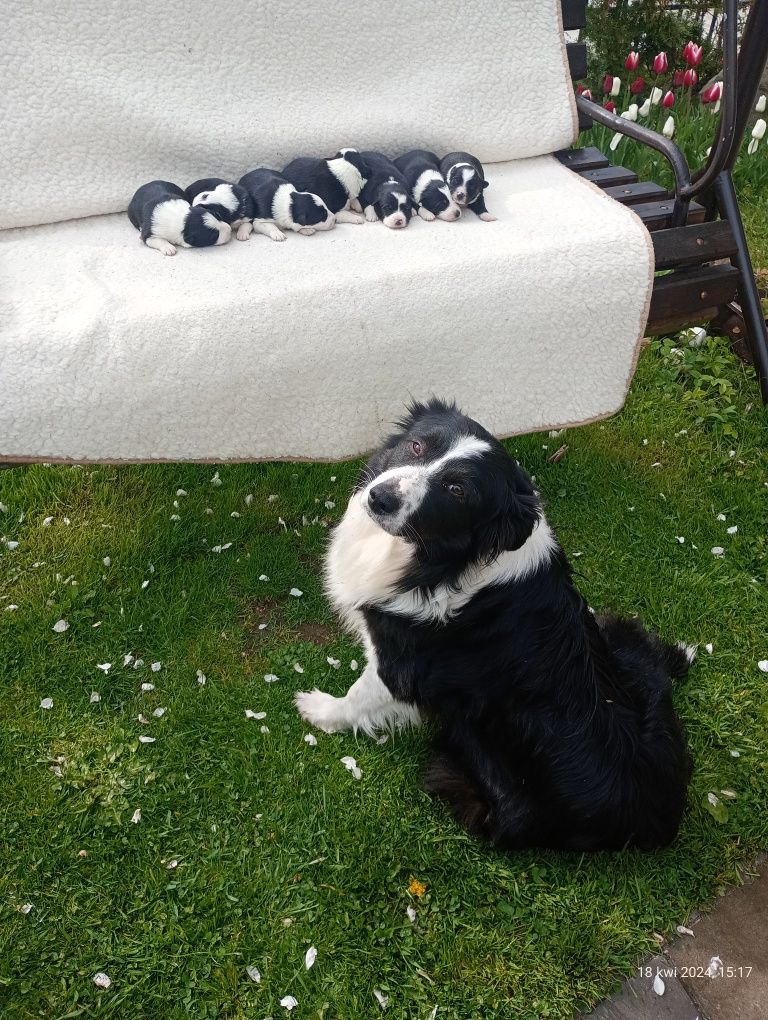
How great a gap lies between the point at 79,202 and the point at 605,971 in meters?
2.64

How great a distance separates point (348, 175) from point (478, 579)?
1.54 meters

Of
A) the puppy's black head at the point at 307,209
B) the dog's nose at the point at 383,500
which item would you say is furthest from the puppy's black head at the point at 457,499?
the puppy's black head at the point at 307,209

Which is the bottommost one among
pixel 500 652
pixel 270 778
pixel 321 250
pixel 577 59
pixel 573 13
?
pixel 270 778

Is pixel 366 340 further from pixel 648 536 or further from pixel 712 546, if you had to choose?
pixel 712 546

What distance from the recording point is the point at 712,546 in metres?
2.74

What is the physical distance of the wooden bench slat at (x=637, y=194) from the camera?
2816 mm

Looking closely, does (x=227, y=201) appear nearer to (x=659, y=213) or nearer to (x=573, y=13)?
(x=659, y=213)

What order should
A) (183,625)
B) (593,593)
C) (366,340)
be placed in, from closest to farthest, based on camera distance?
1. (366,340)
2. (183,625)
3. (593,593)

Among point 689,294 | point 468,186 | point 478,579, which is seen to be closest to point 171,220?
point 468,186

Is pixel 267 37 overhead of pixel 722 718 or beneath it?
overhead

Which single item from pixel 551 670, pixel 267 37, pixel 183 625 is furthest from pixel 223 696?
pixel 267 37

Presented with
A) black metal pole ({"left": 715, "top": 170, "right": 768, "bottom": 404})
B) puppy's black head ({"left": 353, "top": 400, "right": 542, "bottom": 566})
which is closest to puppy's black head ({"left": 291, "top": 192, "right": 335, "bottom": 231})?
puppy's black head ({"left": 353, "top": 400, "right": 542, "bottom": 566})

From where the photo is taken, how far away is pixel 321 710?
2158 mm

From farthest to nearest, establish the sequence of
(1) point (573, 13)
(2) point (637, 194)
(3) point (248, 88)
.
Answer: (1) point (573, 13) < (2) point (637, 194) < (3) point (248, 88)
